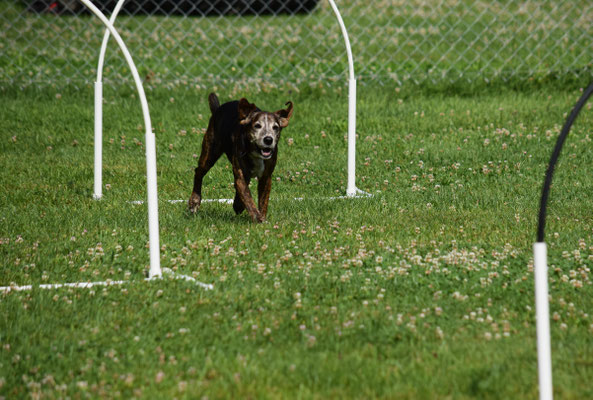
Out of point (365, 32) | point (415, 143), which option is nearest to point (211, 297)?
point (415, 143)

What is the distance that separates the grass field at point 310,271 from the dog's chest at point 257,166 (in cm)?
51

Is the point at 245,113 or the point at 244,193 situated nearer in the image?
the point at 245,113

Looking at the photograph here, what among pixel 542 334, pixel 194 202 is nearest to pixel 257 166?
pixel 194 202

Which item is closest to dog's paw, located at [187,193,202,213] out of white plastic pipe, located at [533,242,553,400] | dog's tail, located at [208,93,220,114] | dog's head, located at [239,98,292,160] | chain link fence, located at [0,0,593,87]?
dog's tail, located at [208,93,220,114]

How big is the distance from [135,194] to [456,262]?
461cm

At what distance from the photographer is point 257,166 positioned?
7.79 m

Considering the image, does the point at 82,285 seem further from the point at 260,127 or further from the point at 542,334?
the point at 542,334

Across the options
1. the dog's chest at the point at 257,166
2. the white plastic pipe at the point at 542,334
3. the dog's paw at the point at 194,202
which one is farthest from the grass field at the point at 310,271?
the dog's chest at the point at 257,166

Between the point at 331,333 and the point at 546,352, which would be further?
the point at 331,333

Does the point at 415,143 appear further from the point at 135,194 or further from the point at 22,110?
the point at 22,110

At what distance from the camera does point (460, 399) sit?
405 cm

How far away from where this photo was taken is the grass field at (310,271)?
14.4 feet

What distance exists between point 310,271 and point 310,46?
12.2m

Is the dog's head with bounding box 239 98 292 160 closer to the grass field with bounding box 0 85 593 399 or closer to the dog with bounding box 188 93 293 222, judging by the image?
the dog with bounding box 188 93 293 222
